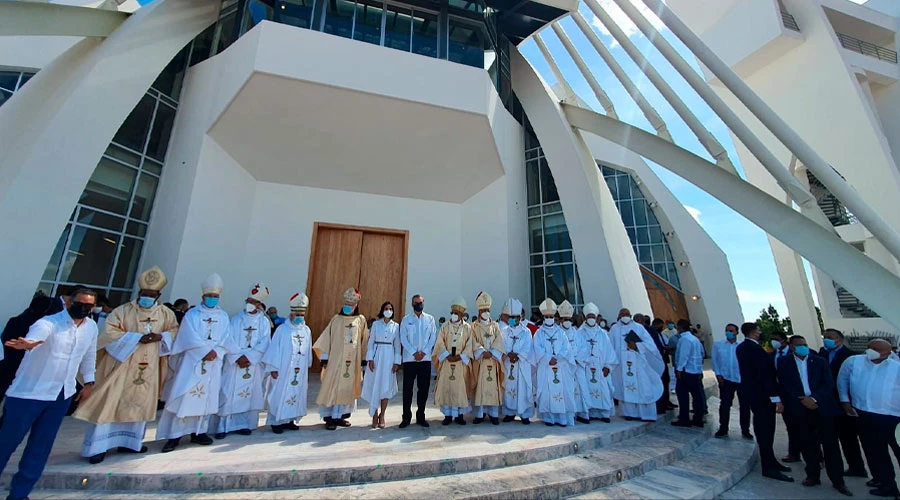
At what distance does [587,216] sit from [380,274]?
5655 mm

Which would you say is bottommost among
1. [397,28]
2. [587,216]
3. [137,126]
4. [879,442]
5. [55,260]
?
[879,442]

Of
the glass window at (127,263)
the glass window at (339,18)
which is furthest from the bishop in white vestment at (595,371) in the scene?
the glass window at (127,263)

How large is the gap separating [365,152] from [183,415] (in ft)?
21.5

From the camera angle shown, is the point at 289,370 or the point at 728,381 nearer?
the point at 289,370

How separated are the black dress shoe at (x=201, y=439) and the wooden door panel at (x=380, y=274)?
554 centimetres

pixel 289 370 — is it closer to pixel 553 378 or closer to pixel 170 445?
pixel 170 445

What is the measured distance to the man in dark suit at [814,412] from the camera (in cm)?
402

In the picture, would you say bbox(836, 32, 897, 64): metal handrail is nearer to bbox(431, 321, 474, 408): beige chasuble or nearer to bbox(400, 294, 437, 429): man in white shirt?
bbox(431, 321, 474, 408): beige chasuble

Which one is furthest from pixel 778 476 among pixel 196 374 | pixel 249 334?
pixel 196 374

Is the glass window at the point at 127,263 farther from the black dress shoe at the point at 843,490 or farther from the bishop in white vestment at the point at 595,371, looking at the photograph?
the black dress shoe at the point at 843,490

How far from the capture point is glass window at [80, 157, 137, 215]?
7582mm

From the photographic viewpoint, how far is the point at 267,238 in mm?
9250

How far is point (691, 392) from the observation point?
6.04 meters

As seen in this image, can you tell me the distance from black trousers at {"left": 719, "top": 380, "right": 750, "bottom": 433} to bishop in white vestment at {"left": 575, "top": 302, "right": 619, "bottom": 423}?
1604 mm
